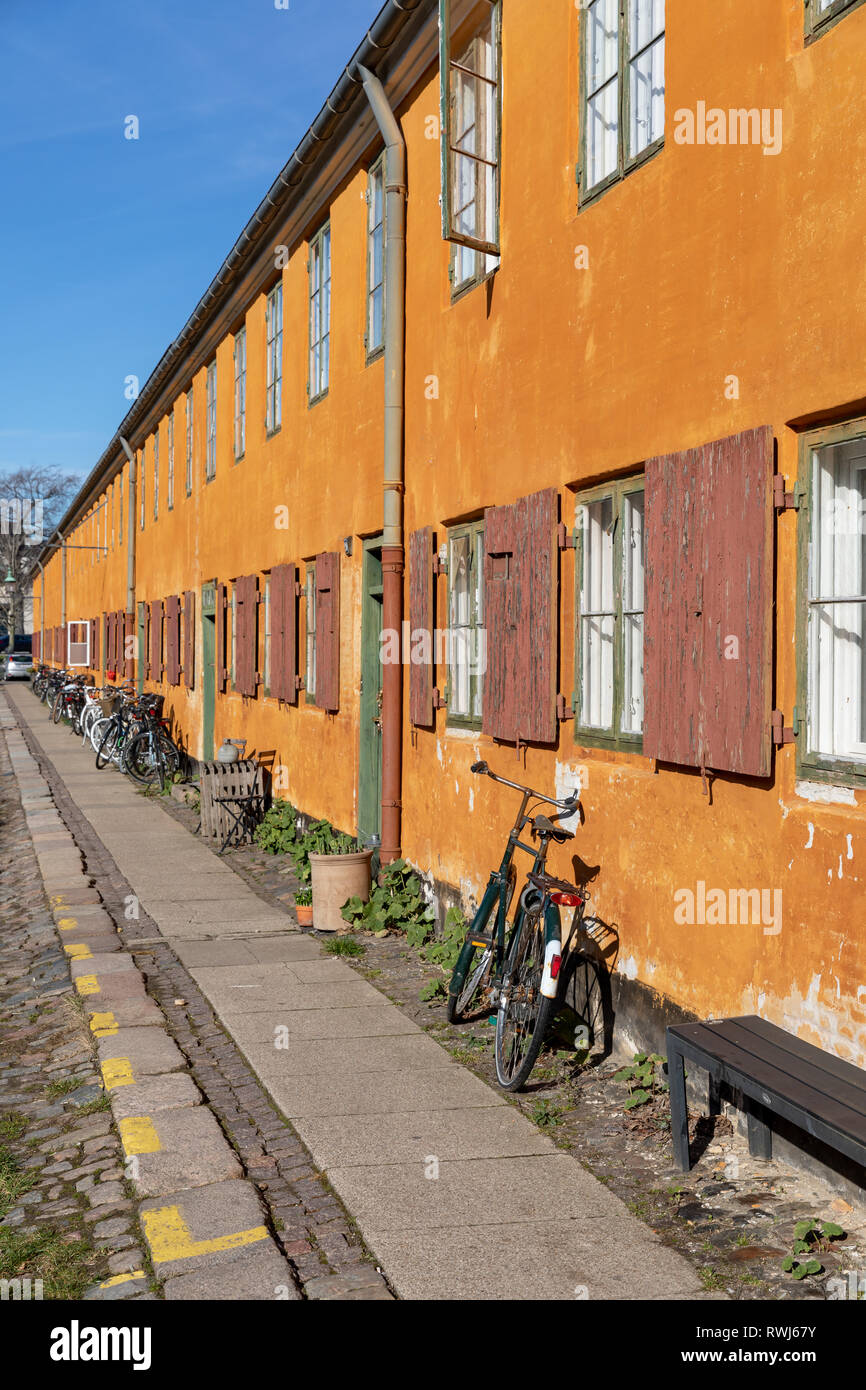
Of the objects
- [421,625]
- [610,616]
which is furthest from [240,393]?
Result: [610,616]

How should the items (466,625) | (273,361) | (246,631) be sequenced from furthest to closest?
1. (246,631)
2. (273,361)
3. (466,625)

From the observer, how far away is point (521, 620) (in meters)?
6.62

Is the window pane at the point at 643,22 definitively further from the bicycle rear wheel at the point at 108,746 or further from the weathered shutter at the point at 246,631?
the bicycle rear wheel at the point at 108,746

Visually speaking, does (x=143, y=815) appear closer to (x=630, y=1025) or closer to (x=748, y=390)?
(x=630, y=1025)

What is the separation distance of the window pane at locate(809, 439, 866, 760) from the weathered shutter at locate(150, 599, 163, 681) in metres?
18.8

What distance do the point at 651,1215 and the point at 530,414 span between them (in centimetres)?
397

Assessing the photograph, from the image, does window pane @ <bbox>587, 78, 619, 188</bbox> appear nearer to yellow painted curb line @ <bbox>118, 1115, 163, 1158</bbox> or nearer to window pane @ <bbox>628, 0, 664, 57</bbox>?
window pane @ <bbox>628, 0, 664, 57</bbox>

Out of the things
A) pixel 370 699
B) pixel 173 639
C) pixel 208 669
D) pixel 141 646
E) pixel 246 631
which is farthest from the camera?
pixel 141 646

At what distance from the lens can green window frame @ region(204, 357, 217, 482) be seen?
16.9 metres

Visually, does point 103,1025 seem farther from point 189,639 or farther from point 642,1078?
point 189,639

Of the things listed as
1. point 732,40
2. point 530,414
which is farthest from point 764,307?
point 530,414

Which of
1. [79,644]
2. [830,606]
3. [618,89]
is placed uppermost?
[618,89]

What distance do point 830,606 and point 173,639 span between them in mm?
16633
